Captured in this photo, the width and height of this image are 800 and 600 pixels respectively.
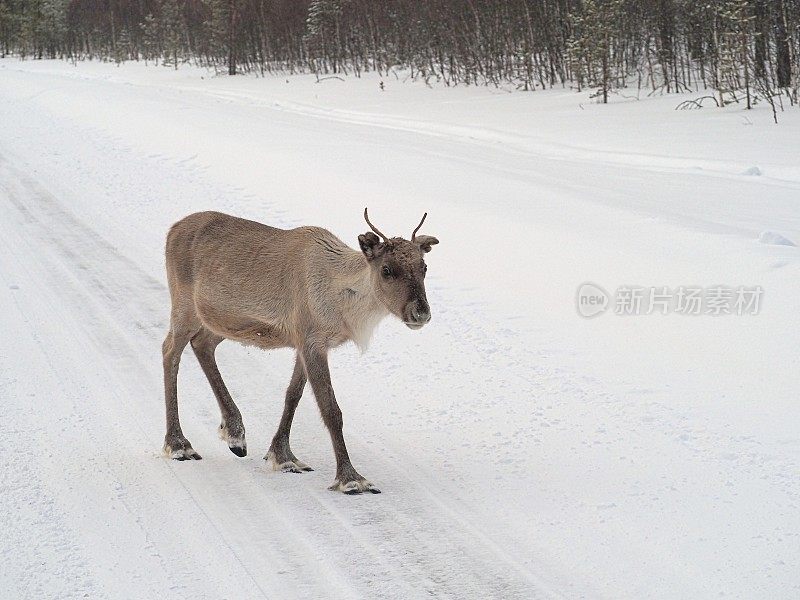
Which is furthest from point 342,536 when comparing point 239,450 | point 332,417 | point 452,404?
point 452,404

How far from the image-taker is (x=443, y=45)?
29250 millimetres

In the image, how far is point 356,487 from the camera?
532 centimetres

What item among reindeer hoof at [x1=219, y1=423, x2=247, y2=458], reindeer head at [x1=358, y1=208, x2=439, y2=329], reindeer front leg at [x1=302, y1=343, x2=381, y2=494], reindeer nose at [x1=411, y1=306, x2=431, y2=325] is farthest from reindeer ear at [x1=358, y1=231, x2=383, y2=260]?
reindeer hoof at [x1=219, y1=423, x2=247, y2=458]

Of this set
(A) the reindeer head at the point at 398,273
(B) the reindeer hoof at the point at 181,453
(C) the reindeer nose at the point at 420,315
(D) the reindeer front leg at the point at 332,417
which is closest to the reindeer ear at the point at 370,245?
(A) the reindeer head at the point at 398,273

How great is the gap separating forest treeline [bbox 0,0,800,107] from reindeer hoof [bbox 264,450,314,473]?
15118 mm

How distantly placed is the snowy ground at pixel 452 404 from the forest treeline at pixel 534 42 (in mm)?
5836

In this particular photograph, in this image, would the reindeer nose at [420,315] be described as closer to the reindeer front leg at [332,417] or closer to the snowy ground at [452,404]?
the reindeer front leg at [332,417]

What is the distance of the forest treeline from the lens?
20.2m

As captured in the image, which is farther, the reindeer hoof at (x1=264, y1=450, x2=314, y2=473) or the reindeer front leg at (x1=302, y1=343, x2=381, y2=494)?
the reindeer hoof at (x1=264, y1=450, x2=314, y2=473)

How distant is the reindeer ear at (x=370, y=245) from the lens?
5.20m

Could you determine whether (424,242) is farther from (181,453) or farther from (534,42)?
(534,42)

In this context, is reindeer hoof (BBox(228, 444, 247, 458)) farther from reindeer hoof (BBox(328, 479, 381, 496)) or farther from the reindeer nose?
the reindeer nose

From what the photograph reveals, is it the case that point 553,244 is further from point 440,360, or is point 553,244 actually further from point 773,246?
point 440,360

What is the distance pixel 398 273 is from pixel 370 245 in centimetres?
23
